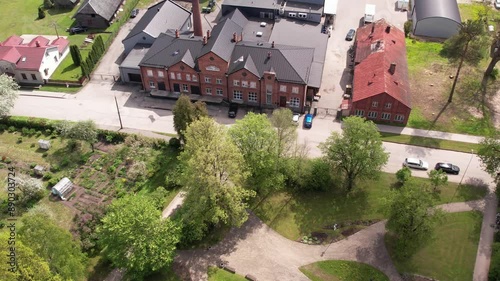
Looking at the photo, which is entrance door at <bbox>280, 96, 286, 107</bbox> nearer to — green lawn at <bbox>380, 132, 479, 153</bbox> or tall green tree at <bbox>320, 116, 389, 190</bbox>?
green lawn at <bbox>380, 132, 479, 153</bbox>

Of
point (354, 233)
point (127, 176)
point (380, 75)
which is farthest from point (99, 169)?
point (380, 75)

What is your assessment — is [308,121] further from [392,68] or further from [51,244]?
[51,244]

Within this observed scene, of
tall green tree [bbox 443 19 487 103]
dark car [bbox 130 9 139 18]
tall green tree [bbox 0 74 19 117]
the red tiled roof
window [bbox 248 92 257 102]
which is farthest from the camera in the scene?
dark car [bbox 130 9 139 18]

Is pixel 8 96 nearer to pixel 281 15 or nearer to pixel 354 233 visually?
pixel 281 15

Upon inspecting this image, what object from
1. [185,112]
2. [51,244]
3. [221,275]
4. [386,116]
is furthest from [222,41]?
[51,244]

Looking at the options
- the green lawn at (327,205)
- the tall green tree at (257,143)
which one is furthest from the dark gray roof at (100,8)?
the green lawn at (327,205)

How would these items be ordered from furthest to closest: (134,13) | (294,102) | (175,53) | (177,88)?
(134,13)
(177,88)
(175,53)
(294,102)

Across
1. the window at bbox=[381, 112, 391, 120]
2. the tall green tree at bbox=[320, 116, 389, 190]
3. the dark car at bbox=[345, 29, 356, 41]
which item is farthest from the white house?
the window at bbox=[381, 112, 391, 120]
